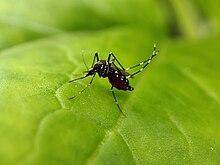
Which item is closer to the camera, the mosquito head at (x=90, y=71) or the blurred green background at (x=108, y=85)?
the blurred green background at (x=108, y=85)

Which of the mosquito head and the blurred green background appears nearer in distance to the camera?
the blurred green background

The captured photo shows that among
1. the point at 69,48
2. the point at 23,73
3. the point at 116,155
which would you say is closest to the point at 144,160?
the point at 116,155

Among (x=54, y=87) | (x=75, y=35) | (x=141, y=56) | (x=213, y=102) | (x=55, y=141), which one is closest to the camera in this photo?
(x=55, y=141)

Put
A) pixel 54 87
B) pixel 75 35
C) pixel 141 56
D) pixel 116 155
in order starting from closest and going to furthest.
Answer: pixel 116 155
pixel 54 87
pixel 141 56
pixel 75 35

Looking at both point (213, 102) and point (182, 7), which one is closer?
point (213, 102)

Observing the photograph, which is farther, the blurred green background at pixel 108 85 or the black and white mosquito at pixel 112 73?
the black and white mosquito at pixel 112 73

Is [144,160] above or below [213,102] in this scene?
below

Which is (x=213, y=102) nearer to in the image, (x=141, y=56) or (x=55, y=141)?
(x=141, y=56)

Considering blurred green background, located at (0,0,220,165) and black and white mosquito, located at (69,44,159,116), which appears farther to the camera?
black and white mosquito, located at (69,44,159,116)
